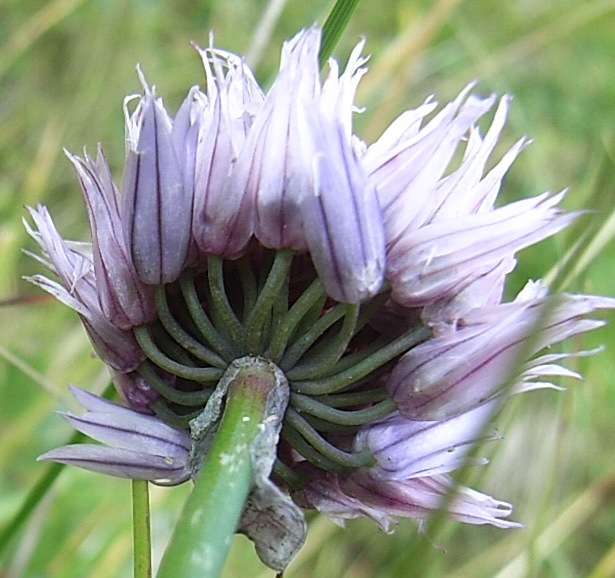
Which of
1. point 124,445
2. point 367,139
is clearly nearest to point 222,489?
point 124,445

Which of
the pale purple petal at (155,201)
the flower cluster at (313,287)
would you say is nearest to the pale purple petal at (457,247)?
the flower cluster at (313,287)

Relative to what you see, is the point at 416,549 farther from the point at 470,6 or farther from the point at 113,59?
the point at 470,6

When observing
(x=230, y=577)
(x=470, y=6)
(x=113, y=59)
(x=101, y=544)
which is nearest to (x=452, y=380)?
(x=101, y=544)

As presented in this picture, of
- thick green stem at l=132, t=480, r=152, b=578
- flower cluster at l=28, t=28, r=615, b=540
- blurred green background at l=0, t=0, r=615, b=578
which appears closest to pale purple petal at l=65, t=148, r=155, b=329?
flower cluster at l=28, t=28, r=615, b=540

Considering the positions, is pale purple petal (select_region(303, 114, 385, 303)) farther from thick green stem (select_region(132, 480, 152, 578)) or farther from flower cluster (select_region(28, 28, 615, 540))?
thick green stem (select_region(132, 480, 152, 578))

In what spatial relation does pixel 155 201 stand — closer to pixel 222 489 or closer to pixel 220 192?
pixel 220 192
